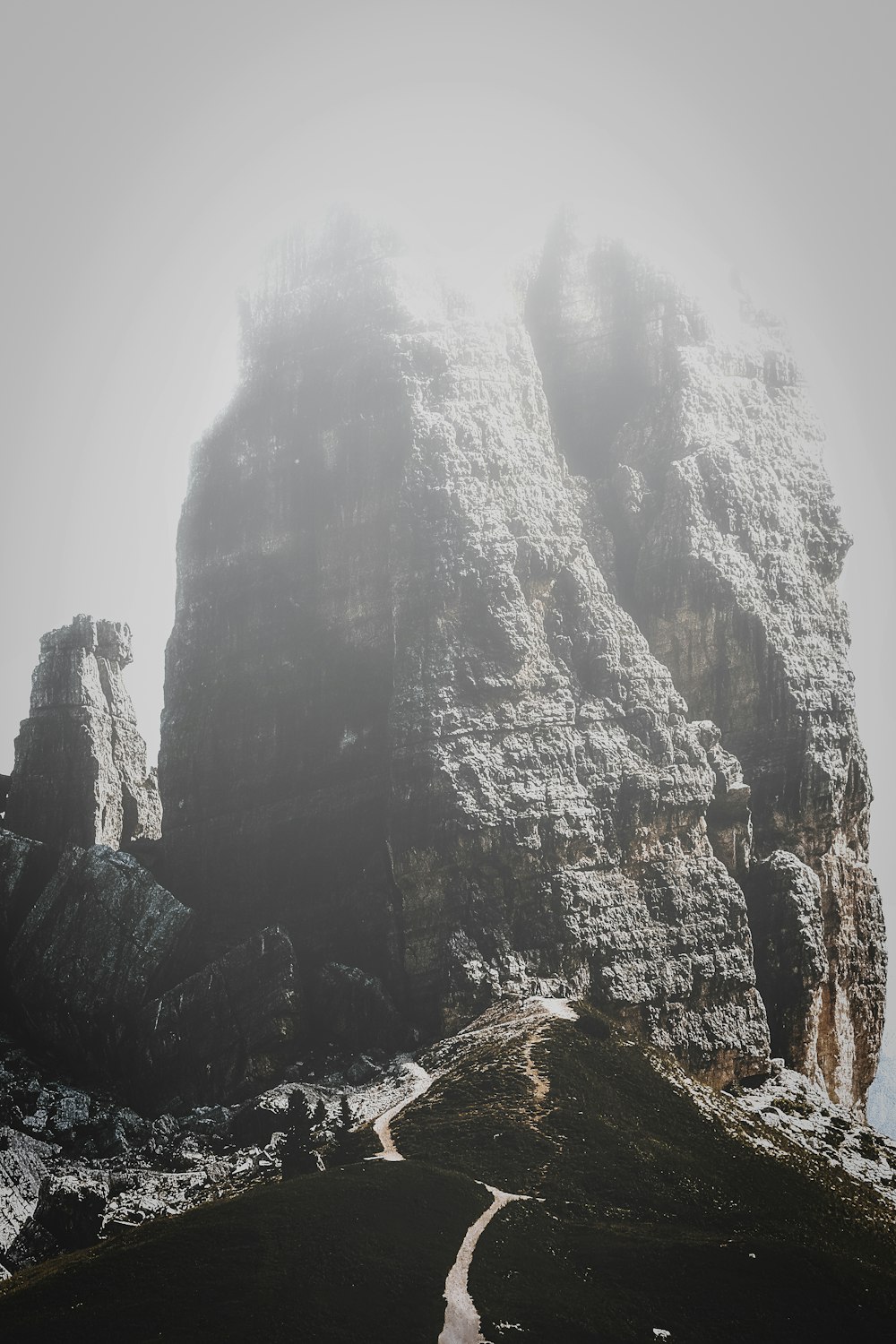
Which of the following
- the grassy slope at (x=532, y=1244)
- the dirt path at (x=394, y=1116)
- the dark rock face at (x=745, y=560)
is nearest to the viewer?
the grassy slope at (x=532, y=1244)

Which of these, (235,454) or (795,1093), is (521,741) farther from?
(235,454)

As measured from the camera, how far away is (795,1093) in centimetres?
6744

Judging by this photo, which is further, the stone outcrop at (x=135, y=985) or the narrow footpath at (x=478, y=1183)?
the stone outcrop at (x=135, y=985)

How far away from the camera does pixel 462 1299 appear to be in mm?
38031

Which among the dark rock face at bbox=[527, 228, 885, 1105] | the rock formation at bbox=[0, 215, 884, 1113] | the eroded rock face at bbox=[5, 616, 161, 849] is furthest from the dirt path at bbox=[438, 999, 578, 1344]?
the eroded rock face at bbox=[5, 616, 161, 849]

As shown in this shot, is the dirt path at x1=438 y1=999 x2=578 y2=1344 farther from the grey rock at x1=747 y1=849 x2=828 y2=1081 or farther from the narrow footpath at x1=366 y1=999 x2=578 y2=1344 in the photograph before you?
the grey rock at x1=747 y1=849 x2=828 y2=1081

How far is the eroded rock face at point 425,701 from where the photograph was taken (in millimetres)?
67062

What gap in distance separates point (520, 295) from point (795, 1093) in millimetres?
66908

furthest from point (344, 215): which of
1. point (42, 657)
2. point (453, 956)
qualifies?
point (453, 956)

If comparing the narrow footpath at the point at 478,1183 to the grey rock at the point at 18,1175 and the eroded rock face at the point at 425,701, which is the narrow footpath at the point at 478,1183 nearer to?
the eroded rock face at the point at 425,701

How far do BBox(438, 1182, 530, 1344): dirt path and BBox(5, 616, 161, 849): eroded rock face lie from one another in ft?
155

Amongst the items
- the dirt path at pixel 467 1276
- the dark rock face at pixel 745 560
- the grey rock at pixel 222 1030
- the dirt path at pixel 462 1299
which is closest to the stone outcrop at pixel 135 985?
the grey rock at pixel 222 1030

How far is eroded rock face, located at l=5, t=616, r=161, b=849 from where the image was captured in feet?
272

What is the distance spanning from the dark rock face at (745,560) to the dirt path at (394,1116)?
26831mm
